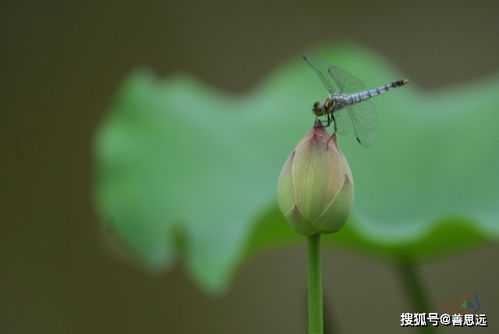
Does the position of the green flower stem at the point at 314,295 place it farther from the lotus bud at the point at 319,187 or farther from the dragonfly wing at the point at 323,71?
the dragonfly wing at the point at 323,71

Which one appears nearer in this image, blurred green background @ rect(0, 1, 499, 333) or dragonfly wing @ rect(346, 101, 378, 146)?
dragonfly wing @ rect(346, 101, 378, 146)

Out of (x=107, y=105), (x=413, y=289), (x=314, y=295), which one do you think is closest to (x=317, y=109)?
(x=314, y=295)

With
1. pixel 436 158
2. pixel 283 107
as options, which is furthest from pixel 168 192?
pixel 436 158

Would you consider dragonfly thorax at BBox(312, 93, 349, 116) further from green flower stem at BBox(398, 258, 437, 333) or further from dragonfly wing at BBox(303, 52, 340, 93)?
green flower stem at BBox(398, 258, 437, 333)

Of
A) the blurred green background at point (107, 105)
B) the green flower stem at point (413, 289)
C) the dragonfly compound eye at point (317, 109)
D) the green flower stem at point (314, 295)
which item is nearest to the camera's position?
the green flower stem at point (314, 295)

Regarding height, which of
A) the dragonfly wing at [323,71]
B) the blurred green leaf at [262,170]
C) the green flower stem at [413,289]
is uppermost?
the blurred green leaf at [262,170]

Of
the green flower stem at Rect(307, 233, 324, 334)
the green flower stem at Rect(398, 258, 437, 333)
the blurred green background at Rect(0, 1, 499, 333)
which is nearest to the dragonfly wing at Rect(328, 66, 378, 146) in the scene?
the green flower stem at Rect(307, 233, 324, 334)

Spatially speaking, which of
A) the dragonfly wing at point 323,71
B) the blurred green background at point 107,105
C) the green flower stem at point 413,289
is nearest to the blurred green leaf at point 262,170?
the green flower stem at point 413,289
